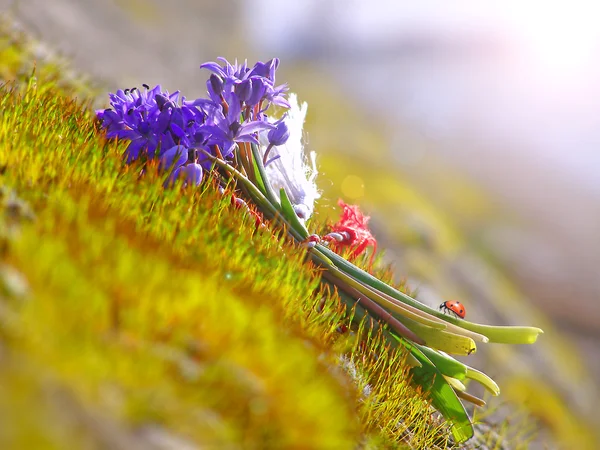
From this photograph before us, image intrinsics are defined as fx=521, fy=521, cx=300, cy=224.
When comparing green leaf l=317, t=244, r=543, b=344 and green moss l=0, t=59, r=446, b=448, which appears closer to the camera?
green moss l=0, t=59, r=446, b=448

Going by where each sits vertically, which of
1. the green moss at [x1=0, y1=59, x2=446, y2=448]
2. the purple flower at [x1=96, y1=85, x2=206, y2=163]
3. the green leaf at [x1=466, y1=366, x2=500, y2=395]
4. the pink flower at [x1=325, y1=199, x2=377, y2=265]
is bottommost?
the green moss at [x1=0, y1=59, x2=446, y2=448]

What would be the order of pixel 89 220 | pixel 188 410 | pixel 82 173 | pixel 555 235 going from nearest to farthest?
pixel 188 410 < pixel 89 220 < pixel 82 173 < pixel 555 235

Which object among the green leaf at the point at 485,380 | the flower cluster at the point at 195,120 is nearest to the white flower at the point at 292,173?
A: the flower cluster at the point at 195,120

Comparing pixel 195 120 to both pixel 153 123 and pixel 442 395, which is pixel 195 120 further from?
pixel 442 395

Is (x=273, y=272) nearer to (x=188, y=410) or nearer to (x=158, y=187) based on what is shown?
(x=158, y=187)

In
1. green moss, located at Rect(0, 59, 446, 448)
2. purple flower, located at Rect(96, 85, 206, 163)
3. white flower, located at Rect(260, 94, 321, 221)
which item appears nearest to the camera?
green moss, located at Rect(0, 59, 446, 448)

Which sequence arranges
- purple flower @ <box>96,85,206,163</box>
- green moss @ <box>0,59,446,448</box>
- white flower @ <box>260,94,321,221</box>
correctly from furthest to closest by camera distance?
white flower @ <box>260,94,321,221</box>, purple flower @ <box>96,85,206,163</box>, green moss @ <box>0,59,446,448</box>

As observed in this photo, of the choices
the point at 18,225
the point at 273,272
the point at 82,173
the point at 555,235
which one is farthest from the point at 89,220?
the point at 555,235

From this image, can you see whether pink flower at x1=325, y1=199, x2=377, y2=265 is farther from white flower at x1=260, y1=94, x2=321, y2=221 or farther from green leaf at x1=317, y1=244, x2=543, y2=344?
green leaf at x1=317, y1=244, x2=543, y2=344

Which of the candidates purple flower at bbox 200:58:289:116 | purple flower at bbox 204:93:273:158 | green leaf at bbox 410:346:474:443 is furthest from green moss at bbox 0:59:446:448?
purple flower at bbox 200:58:289:116
